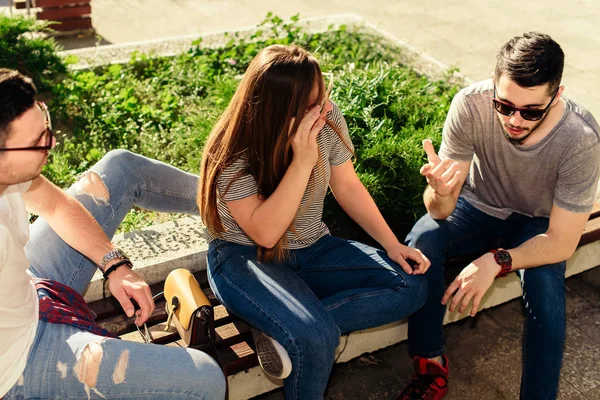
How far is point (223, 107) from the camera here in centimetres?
487

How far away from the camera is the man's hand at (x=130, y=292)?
2.90m

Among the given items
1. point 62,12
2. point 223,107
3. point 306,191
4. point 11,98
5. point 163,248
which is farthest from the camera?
point 62,12

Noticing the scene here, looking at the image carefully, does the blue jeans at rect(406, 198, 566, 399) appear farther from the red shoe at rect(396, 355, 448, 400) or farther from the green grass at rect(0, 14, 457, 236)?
the green grass at rect(0, 14, 457, 236)

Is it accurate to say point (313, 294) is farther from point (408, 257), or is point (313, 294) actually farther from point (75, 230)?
point (75, 230)

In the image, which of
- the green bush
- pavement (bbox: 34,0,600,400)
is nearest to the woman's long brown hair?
pavement (bbox: 34,0,600,400)

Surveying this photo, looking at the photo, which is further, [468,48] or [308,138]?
[468,48]

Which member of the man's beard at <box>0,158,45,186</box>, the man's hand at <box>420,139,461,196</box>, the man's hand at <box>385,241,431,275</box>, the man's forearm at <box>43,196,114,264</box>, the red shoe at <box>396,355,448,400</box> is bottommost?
the red shoe at <box>396,355,448,400</box>

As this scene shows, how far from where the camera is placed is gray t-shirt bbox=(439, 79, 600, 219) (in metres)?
3.28

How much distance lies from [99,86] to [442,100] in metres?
2.34

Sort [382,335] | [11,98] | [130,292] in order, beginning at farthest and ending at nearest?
[382,335], [130,292], [11,98]

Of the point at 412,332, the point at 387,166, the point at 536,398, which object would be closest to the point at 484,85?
the point at 387,166

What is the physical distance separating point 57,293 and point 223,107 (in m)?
2.31

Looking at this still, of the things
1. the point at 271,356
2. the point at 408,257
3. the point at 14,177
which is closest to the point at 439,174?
the point at 408,257

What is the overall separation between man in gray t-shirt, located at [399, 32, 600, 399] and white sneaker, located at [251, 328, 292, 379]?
0.69 m
